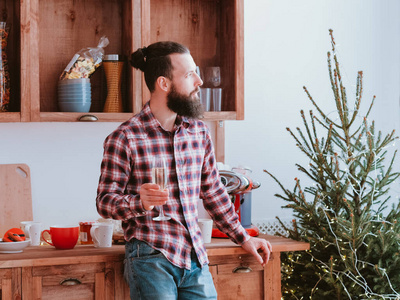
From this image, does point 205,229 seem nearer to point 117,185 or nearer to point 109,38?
point 117,185

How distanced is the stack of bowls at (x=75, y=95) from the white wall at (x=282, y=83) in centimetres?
33

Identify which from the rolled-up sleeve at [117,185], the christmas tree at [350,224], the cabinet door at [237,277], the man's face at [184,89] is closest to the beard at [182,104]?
the man's face at [184,89]

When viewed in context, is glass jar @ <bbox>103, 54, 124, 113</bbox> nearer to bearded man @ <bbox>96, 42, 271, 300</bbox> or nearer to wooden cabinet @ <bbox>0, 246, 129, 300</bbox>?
bearded man @ <bbox>96, 42, 271, 300</bbox>

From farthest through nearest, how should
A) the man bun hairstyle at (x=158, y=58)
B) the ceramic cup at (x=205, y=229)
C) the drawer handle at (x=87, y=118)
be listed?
the drawer handle at (x=87, y=118), the ceramic cup at (x=205, y=229), the man bun hairstyle at (x=158, y=58)

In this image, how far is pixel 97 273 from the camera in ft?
7.87

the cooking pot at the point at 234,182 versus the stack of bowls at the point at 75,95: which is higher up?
the stack of bowls at the point at 75,95

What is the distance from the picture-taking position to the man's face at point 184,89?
2.35 metres

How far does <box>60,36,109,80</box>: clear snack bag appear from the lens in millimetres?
2816

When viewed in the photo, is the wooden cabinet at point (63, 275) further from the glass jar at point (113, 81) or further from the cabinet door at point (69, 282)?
the glass jar at point (113, 81)

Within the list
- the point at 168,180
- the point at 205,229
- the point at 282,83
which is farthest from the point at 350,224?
the point at 282,83

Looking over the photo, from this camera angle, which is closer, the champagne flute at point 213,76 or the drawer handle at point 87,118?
the drawer handle at point 87,118

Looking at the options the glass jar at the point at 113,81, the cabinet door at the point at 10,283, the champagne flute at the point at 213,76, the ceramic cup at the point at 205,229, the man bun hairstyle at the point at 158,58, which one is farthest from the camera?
the champagne flute at the point at 213,76

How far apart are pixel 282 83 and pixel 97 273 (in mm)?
1674

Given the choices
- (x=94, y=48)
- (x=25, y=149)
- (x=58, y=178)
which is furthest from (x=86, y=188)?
(x=94, y=48)
